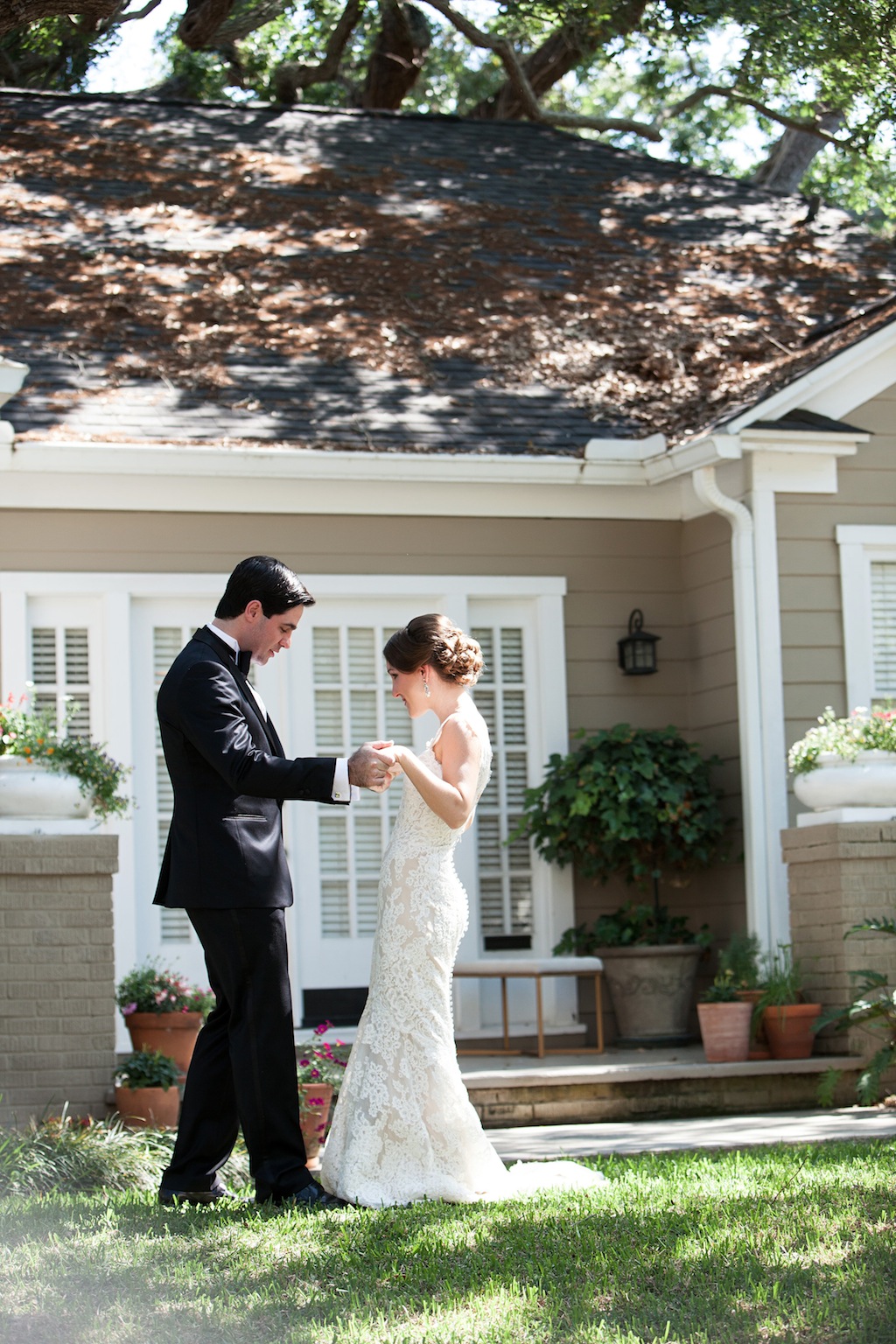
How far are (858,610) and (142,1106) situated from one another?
4435 mm

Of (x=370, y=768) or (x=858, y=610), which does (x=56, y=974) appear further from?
(x=858, y=610)

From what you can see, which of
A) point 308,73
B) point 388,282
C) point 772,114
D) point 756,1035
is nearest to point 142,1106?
point 756,1035

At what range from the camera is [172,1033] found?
7234 mm

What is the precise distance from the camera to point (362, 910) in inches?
344

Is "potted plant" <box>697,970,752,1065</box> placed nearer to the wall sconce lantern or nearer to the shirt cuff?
the wall sconce lantern

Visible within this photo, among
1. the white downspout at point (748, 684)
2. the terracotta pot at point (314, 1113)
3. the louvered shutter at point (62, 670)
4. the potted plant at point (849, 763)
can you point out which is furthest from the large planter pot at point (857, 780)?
the louvered shutter at point (62, 670)

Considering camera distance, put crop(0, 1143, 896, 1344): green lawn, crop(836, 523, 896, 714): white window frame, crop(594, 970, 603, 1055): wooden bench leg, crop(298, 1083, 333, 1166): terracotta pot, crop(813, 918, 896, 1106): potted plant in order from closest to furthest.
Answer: crop(0, 1143, 896, 1344): green lawn < crop(298, 1083, 333, 1166): terracotta pot < crop(813, 918, 896, 1106): potted plant < crop(594, 970, 603, 1055): wooden bench leg < crop(836, 523, 896, 714): white window frame

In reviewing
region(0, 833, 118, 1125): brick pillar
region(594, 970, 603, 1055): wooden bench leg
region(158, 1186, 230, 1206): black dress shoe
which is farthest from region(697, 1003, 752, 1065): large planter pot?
region(158, 1186, 230, 1206): black dress shoe

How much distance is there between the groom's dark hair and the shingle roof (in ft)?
11.7

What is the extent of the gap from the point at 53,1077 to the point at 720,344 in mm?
5820

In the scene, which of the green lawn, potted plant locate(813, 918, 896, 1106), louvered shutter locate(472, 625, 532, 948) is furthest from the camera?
louvered shutter locate(472, 625, 532, 948)

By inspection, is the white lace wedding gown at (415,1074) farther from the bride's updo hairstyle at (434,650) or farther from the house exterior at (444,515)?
the house exterior at (444,515)

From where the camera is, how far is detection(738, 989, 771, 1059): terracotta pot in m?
7.77

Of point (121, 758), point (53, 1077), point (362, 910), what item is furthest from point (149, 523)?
point (53, 1077)
